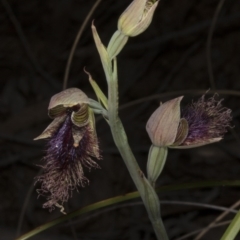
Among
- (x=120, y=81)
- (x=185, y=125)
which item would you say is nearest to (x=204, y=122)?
(x=185, y=125)

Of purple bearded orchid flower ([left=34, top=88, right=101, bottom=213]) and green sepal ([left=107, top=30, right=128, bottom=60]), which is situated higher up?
green sepal ([left=107, top=30, right=128, bottom=60])

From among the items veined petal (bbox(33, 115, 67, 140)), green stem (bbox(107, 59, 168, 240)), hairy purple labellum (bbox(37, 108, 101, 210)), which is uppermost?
veined petal (bbox(33, 115, 67, 140))

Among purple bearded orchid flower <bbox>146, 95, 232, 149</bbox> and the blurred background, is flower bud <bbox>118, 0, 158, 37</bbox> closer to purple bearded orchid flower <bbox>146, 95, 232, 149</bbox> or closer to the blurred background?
purple bearded orchid flower <bbox>146, 95, 232, 149</bbox>

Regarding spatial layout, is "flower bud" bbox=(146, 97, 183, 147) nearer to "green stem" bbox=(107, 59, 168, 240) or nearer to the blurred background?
"green stem" bbox=(107, 59, 168, 240)

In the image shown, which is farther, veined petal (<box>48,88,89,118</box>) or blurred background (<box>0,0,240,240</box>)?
blurred background (<box>0,0,240,240</box>)

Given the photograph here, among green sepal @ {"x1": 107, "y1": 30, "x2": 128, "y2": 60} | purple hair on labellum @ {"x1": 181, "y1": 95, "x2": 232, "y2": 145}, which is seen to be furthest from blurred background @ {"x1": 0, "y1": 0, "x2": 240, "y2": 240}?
green sepal @ {"x1": 107, "y1": 30, "x2": 128, "y2": 60}

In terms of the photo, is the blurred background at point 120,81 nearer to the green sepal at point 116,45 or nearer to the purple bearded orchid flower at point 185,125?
the purple bearded orchid flower at point 185,125

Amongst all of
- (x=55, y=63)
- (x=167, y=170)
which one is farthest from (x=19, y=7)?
(x=167, y=170)
